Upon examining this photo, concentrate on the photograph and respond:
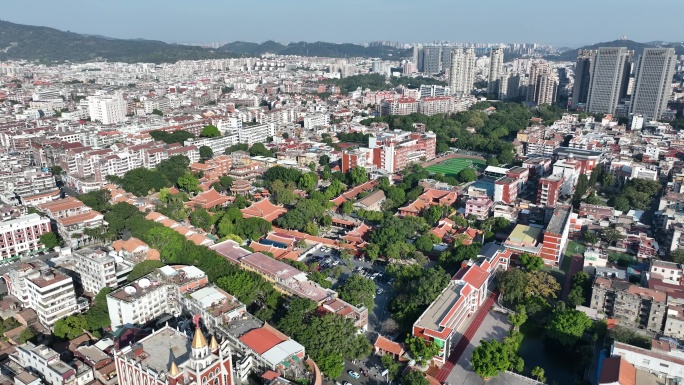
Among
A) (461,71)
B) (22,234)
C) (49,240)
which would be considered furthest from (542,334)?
(461,71)

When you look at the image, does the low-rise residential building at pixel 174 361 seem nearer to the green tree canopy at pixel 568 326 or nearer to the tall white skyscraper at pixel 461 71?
the green tree canopy at pixel 568 326

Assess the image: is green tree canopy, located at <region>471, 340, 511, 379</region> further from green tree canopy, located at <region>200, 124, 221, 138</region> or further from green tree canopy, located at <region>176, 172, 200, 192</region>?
green tree canopy, located at <region>200, 124, 221, 138</region>

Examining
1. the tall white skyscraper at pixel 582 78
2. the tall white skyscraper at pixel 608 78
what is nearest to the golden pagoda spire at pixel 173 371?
the tall white skyscraper at pixel 608 78

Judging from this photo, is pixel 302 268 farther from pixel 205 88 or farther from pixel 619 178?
pixel 205 88

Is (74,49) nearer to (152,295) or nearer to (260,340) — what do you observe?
(152,295)

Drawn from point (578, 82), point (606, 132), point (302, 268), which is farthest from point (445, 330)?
point (578, 82)

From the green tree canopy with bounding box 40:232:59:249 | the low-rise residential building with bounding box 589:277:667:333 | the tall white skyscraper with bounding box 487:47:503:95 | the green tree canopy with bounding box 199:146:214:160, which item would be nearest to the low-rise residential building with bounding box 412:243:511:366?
the low-rise residential building with bounding box 589:277:667:333
